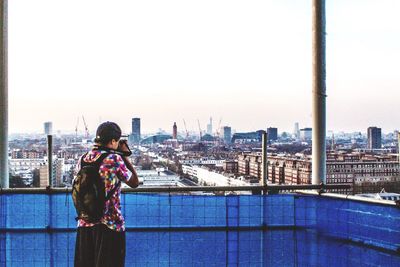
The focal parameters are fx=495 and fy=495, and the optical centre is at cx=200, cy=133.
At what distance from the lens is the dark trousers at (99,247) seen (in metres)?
3.33

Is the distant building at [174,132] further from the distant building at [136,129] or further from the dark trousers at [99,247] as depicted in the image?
the dark trousers at [99,247]

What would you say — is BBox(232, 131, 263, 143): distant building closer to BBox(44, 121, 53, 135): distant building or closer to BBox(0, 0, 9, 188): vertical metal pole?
BBox(44, 121, 53, 135): distant building

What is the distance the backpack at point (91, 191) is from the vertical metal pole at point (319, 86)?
7.84ft

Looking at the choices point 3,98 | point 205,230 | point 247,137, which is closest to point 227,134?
point 247,137

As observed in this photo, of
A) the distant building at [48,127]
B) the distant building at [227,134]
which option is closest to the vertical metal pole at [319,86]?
the distant building at [227,134]

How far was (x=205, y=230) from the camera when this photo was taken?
4.45 meters

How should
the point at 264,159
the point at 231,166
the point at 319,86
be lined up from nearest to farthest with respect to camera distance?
the point at 264,159 → the point at 319,86 → the point at 231,166

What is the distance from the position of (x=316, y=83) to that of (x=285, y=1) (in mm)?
1647

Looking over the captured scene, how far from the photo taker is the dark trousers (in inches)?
131

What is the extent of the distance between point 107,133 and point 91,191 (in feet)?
1.34

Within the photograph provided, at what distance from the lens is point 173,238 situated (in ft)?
14.5

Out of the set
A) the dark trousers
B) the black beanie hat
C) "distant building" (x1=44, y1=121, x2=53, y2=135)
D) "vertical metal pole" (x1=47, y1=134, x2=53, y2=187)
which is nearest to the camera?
the black beanie hat

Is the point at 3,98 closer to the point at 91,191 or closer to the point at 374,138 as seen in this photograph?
the point at 91,191

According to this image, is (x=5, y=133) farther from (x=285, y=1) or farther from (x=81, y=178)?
(x=285, y=1)
